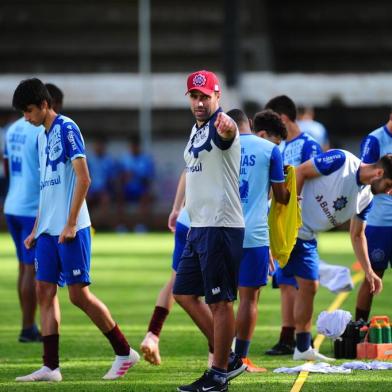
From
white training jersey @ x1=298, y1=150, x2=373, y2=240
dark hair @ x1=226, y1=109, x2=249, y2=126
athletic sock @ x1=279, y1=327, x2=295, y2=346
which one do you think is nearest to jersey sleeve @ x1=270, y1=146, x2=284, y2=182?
dark hair @ x1=226, y1=109, x2=249, y2=126

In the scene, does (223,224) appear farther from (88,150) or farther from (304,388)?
(88,150)

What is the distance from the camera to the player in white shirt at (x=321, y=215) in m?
9.98

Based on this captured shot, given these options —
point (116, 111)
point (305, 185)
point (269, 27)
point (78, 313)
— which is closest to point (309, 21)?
point (269, 27)

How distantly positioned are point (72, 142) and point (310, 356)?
2644 millimetres

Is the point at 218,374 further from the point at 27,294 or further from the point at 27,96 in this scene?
the point at 27,294

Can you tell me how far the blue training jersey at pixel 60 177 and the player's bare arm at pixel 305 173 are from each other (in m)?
1.85

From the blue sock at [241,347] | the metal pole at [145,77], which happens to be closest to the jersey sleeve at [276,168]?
the blue sock at [241,347]

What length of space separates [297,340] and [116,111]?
26.0 metres

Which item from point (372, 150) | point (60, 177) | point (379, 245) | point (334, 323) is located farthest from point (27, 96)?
point (379, 245)

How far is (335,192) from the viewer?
10055 mm

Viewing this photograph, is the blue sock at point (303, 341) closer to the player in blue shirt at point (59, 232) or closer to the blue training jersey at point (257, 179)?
the blue training jersey at point (257, 179)

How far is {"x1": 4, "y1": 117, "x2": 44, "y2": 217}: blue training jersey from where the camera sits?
1188cm

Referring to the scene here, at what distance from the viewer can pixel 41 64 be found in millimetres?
37000

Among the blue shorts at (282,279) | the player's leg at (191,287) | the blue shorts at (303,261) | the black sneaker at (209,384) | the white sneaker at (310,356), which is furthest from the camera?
the blue shorts at (282,279)
